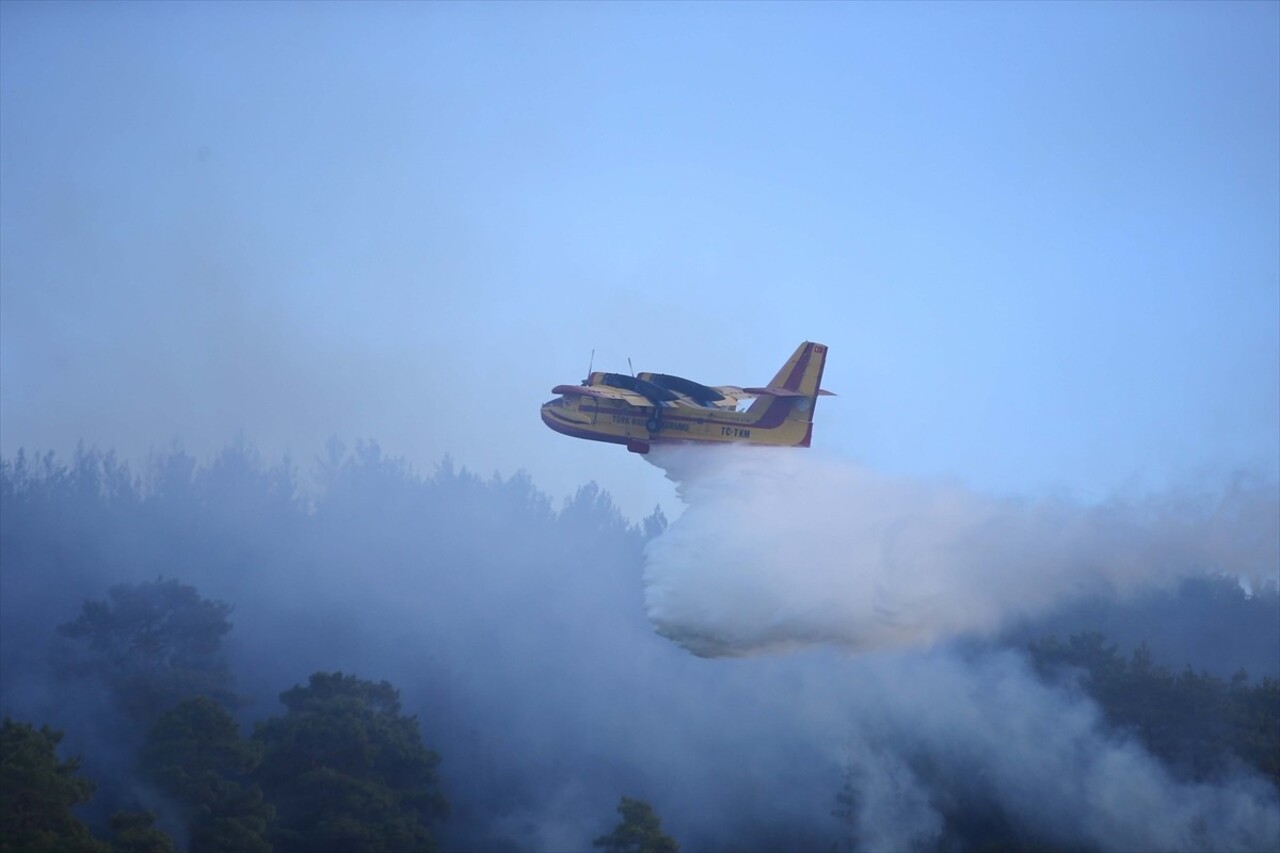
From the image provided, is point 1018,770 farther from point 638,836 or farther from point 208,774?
point 208,774

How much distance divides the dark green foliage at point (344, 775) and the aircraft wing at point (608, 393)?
18.1m

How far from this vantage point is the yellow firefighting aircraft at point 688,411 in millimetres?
45500

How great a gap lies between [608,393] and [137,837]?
20.6 m

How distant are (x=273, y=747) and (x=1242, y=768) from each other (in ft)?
127

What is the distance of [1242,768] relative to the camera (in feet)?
179

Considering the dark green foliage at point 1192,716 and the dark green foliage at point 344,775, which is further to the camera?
the dark green foliage at point 1192,716

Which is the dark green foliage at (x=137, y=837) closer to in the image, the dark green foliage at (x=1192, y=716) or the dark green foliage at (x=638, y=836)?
the dark green foliage at (x=638, y=836)

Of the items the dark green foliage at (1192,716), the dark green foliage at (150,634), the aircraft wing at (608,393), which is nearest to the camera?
the aircraft wing at (608,393)

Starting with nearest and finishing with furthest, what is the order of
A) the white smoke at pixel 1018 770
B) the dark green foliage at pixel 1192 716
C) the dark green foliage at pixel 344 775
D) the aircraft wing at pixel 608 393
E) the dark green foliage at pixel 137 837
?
the dark green foliage at pixel 137 837 → the aircraft wing at pixel 608 393 → the dark green foliage at pixel 344 775 → the white smoke at pixel 1018 770 → the dark green foliage at pixel 1192 716

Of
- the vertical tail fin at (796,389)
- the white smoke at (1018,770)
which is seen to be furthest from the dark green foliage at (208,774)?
the white smoke at (1018,770)

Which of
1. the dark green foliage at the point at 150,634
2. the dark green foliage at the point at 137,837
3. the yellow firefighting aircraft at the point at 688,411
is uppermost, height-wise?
the dark green foliage at the point at 150,634

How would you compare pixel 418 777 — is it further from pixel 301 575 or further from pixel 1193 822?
pixel 301 575

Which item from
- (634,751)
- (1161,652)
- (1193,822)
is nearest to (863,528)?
(1193,822)

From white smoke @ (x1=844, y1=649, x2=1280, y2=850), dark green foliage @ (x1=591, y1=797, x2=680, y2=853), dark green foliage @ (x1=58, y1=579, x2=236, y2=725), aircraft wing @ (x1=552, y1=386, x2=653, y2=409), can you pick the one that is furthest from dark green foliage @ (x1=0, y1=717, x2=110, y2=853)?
white smoke @ (x1=844, y1=649, x2=1280, y2=850)
